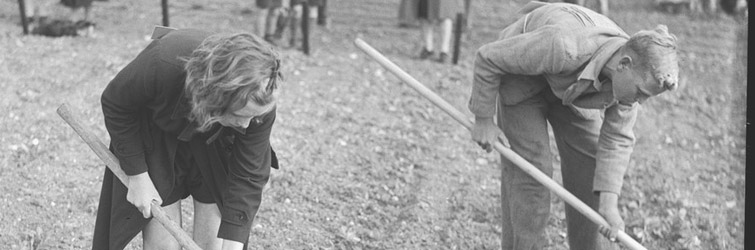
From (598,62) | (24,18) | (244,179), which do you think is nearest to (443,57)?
(24,18)

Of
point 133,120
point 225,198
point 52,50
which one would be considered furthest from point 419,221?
point 52,50

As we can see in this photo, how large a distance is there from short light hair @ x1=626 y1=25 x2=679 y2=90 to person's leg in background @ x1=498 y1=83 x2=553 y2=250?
29.7 inches

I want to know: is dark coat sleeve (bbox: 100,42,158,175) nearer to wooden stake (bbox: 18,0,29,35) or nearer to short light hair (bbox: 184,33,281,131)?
short light hair (bbox: 184,33,281,131)

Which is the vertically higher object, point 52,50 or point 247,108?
point 247,108

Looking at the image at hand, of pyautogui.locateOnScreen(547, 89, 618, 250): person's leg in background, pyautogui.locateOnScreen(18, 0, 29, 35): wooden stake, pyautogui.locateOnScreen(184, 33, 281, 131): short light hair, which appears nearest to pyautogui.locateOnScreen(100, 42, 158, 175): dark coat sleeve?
pyautogui.locateOnScreen(184, 33, 281, 131): short light hair

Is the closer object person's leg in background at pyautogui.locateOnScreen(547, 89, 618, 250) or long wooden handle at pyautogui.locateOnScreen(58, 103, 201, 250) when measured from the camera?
long wooden handle at pyautogui.locateOnScreen(58, 103, 201, 250)

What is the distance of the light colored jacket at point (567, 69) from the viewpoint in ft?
12.2

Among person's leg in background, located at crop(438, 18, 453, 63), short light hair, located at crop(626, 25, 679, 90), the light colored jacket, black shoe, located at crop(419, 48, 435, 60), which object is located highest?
short light hair, located at crop(626, 25, 679, 90)

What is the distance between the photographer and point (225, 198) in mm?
3459

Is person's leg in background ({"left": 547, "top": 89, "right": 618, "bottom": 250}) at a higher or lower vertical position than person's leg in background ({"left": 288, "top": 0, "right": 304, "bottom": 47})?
higher

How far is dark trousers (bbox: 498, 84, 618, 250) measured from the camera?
4152 millimetres

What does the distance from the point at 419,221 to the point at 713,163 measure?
8.95 ft

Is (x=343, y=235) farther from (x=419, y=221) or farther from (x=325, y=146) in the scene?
(x=325, y=146)

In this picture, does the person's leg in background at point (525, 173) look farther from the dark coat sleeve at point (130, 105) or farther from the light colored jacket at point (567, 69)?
the dark coat sleeve at point (130, 105)
